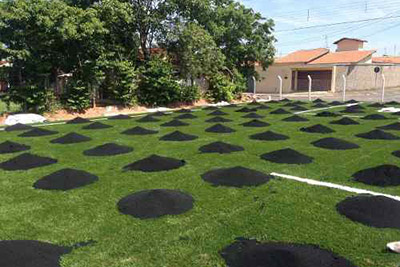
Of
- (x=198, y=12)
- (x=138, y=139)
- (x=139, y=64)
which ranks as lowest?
(x=138, y=139)

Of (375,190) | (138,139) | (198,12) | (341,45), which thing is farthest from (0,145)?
(341,45)

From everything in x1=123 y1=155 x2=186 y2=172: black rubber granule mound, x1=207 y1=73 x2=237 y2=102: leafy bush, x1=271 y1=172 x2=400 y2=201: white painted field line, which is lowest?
x1=271 y1=172 x2=400 y2=201: white painted field line

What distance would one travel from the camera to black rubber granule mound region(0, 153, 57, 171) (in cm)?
672

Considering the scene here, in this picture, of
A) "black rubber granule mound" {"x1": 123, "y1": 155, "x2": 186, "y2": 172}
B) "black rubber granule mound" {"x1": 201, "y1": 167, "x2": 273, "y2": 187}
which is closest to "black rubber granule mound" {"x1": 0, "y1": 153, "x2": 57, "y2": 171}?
"black rubber granule mound" {"x1": 123, "y1": 155, "x2": 186, "y2": 172}

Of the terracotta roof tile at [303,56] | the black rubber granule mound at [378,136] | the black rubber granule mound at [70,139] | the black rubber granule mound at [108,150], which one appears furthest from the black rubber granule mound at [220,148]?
the terracotta roof tile at [303,56]

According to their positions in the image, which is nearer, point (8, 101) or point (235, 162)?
point (235, 162)

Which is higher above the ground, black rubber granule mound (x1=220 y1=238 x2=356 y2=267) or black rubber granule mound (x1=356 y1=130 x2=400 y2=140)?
black rubber granule mound (x1=356 y1=130 x2=400 y2=140)

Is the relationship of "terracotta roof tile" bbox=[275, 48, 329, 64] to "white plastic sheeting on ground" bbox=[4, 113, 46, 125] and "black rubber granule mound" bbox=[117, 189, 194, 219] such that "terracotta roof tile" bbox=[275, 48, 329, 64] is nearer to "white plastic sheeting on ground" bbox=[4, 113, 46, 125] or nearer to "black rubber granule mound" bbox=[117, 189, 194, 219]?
"white plastic sheeting on ground" bbox=[4, 113, 46, 125]

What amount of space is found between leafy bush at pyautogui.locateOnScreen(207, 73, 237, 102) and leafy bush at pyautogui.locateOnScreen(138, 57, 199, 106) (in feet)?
9.01

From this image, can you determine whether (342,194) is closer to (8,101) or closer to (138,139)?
(138,139)

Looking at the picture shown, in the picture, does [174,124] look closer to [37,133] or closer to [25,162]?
[37,133]

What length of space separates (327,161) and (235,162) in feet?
5.40

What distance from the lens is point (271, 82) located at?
3612 cm

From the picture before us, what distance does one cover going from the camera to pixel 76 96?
15570mm
